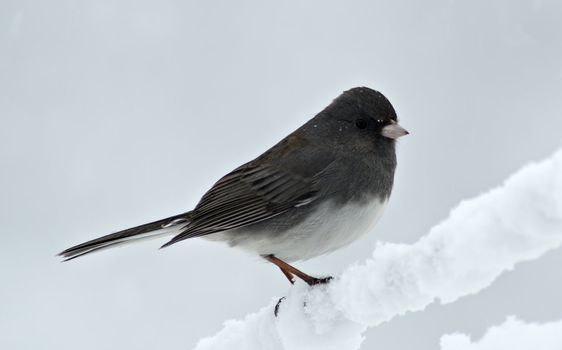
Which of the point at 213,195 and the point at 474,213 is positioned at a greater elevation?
the point at 213,195

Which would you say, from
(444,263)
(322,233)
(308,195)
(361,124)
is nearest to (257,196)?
(308,195)

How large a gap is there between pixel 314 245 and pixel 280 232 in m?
0.15

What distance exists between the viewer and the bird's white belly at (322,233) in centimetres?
254

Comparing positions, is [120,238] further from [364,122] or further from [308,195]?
[364,122]

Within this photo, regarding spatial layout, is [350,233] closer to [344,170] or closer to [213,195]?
[344,170]

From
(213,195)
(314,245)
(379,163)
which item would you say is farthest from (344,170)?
(213,195)

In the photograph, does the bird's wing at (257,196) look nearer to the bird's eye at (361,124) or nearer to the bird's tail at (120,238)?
the bird's tail at (120,238)

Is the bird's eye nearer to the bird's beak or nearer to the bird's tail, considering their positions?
the bird's beak

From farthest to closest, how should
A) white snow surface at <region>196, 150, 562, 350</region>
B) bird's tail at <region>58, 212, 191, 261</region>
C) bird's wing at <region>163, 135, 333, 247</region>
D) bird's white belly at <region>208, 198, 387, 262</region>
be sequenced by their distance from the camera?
bird's tail at <region>58, 212, 191, 261</region> < bird's wing at <region>163, 135, 333, 247</region> < bird's white belly at <region>208, 198, 387, 262</region> < white snow surface at <region>196, 150, 562, 350</region>

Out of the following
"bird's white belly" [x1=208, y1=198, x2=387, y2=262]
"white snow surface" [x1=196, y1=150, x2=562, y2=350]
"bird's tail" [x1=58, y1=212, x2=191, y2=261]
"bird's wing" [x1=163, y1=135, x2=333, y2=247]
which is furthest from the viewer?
"bird's tail" [x1=58, y1=212, x2=191, y2=261]

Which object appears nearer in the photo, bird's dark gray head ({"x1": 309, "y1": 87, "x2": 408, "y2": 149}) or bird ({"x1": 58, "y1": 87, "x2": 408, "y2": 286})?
bird ({"x1": 58, "y1": 87, "x2": 408, "y2": 286})

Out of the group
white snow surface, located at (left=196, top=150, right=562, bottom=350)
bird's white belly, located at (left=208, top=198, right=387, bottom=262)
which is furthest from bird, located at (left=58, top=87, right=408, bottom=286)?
white snow surface, located at (left=196, top=150, right=562, bottom=350)

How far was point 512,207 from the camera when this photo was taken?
1037 mm

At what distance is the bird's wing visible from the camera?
268cm
